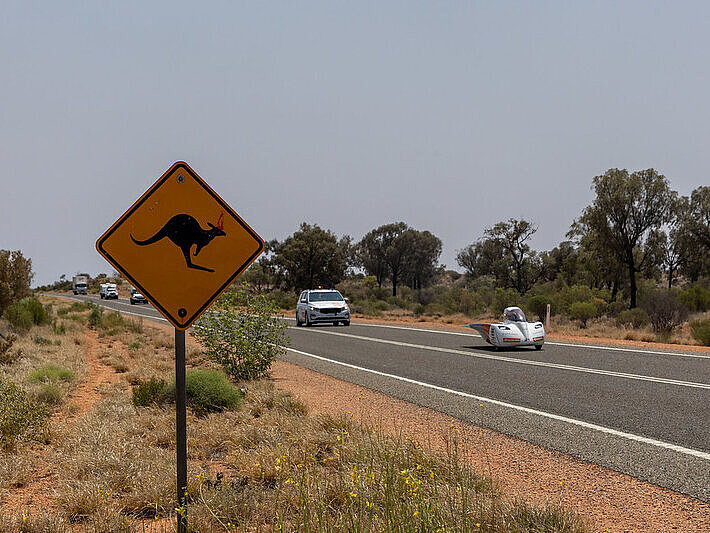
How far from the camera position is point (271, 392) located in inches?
362

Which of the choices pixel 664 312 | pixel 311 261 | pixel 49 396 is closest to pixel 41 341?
pixel 49 396

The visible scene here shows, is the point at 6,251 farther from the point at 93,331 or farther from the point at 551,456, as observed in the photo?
the point at 551,456

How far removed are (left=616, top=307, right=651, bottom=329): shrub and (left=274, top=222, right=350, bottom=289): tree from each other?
41.3 m

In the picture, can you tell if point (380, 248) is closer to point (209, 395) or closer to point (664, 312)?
point (664, 312)

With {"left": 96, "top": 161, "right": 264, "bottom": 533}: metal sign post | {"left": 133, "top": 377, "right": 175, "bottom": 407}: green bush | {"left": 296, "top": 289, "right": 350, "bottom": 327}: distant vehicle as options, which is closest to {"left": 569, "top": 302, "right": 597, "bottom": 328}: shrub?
{"left": 296, "top": 289, "right": 350, "bottom": 327}: distant vehicle

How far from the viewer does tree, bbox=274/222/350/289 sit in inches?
2598

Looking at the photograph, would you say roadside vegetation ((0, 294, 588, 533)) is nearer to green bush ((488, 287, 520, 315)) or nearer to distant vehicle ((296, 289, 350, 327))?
distant vehicle ((296, 289, 350, 327))

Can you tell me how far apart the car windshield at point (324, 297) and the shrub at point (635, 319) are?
12.3m

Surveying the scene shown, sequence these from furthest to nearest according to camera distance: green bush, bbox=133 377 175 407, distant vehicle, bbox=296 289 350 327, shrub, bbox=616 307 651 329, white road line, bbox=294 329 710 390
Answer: distant vehicle, bbox=296 289 350 327
shrub, bbox=616 307 651 329
white road line, bbox=294 329 710 390
green bush, bbox=133 377 175 407

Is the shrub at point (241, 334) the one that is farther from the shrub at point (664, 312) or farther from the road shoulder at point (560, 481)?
the shrub at point (664, 312)

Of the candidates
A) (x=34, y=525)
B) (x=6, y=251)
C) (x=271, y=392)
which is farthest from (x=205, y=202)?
(x=6, y=251)

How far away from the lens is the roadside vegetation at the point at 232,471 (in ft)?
13.0

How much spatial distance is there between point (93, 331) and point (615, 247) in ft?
96.7

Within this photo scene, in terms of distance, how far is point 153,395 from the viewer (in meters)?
8.95
